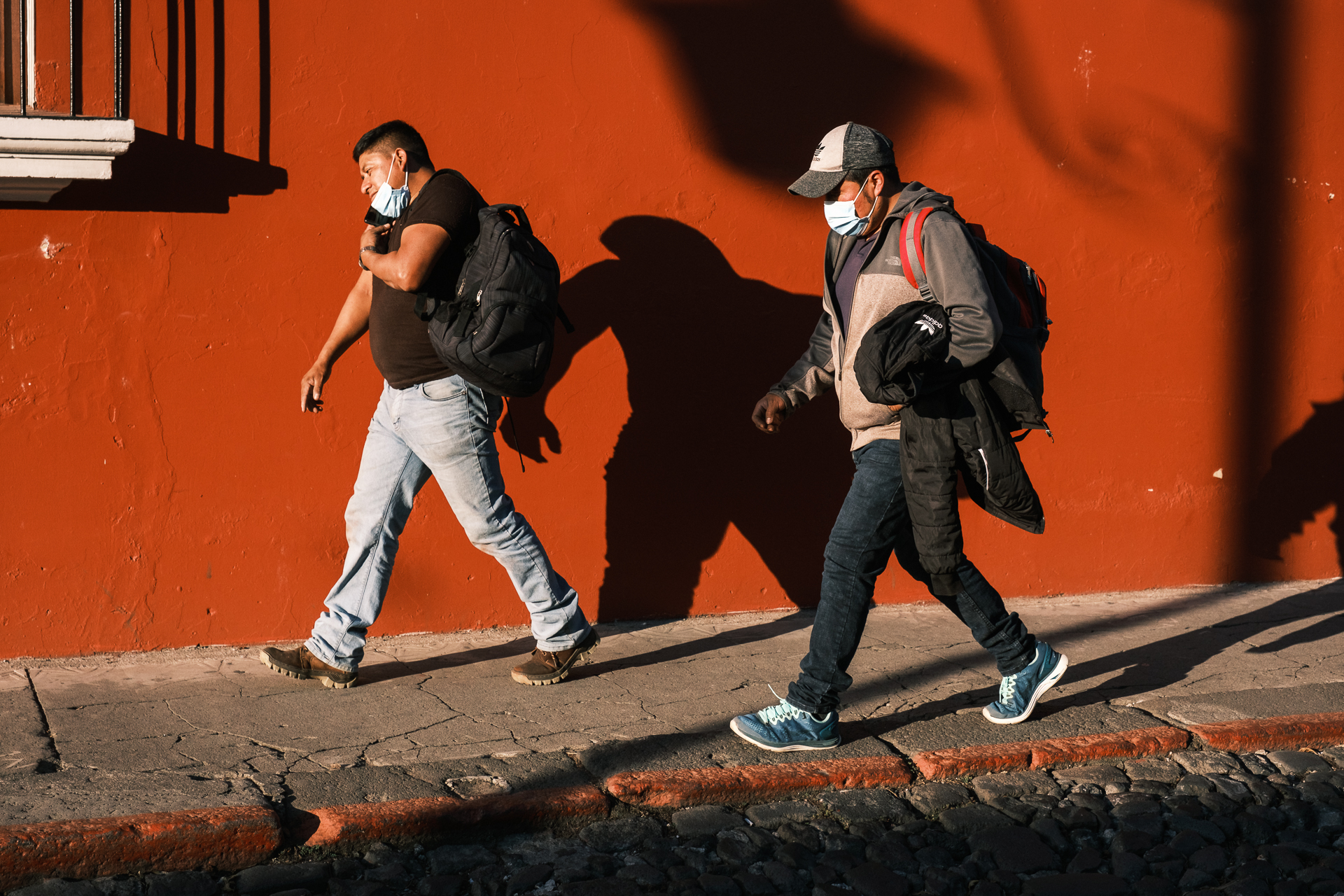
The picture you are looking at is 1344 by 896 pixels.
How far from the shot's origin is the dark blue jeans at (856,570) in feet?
12.0

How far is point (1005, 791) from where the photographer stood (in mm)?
3619

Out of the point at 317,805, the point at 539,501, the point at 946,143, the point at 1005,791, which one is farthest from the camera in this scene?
the point at 946,143

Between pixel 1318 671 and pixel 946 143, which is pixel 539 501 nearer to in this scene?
pixel 946 143

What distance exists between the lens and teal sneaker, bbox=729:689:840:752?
3.73 meters

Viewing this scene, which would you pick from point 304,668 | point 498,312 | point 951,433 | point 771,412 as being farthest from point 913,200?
point 304,668

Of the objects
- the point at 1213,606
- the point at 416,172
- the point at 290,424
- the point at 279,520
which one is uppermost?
the point at 416,172

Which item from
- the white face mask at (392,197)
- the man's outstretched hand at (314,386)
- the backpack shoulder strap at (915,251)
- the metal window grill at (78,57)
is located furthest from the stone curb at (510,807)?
the metal window grill at (78,57)

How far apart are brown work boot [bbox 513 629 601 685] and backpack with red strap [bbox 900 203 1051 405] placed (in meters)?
1.64

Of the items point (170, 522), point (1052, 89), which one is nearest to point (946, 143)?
point (1052, 89)

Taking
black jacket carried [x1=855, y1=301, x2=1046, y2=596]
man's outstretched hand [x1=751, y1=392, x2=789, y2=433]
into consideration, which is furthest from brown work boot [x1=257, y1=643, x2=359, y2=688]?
black jacket carried [x1=855, y1=301, x2=1046, y2=596]

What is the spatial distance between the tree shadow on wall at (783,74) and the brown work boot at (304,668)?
7.63 feet

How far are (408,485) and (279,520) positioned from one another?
646 millimetres

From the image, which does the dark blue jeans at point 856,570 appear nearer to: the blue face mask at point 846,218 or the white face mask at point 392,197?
the blue face mask at point 846,218

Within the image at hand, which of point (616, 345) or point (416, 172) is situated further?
point (616, 345)
